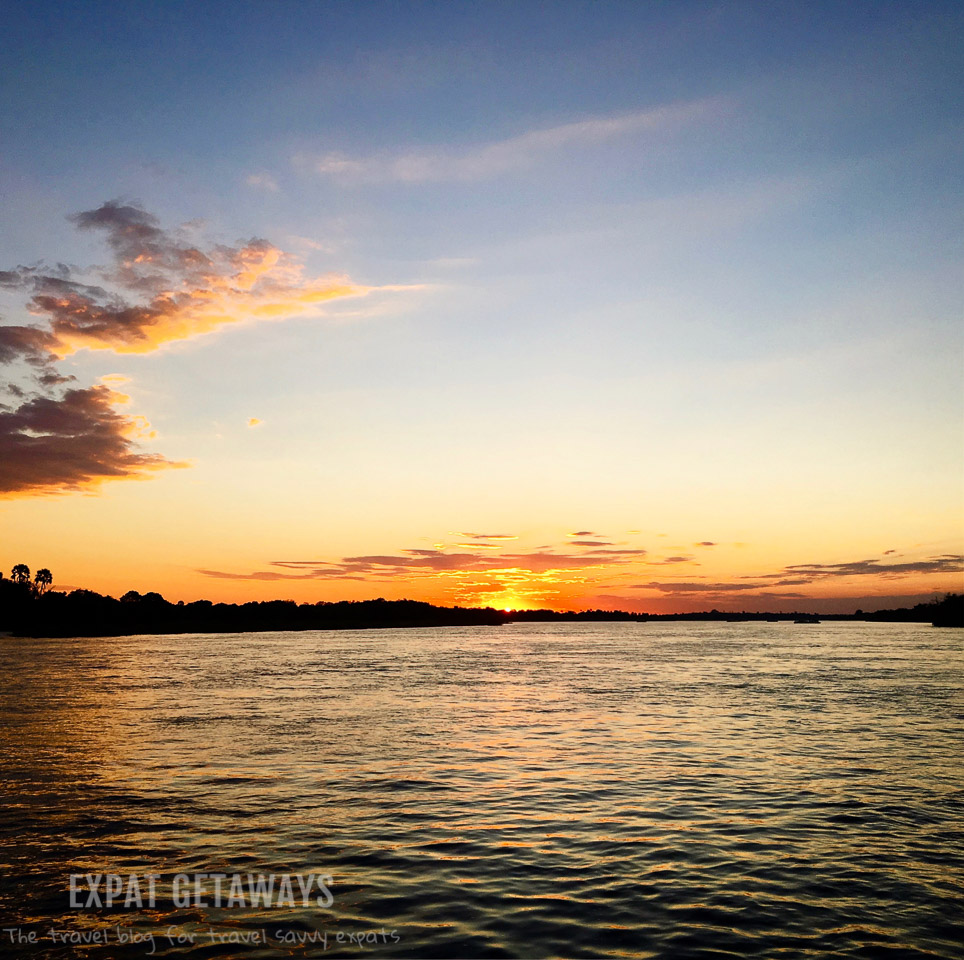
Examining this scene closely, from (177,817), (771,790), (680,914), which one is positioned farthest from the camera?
(771,790)

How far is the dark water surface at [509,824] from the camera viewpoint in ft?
43.5

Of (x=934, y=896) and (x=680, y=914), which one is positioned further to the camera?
(x=934, y=896)

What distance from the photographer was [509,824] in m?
20.0

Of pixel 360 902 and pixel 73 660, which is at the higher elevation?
pixel 360 902

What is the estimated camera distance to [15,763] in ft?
92.9

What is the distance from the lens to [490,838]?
18.7 metres

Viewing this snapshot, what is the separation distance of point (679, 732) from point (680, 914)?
23675mm

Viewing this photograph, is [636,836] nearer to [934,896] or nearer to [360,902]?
[934,896]

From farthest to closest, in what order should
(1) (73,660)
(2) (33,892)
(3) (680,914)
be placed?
1. (1) (73,660)
2. (2) (33,892)
3. (3) (680,914)

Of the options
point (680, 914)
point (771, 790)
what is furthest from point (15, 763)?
point (771, 790)

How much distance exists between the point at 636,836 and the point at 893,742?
2093cm

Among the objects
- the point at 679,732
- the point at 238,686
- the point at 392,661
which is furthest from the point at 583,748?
the point at 392,661

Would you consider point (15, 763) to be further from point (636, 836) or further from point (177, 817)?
point (636, 836)

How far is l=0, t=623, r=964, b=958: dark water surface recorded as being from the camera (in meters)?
13.3
